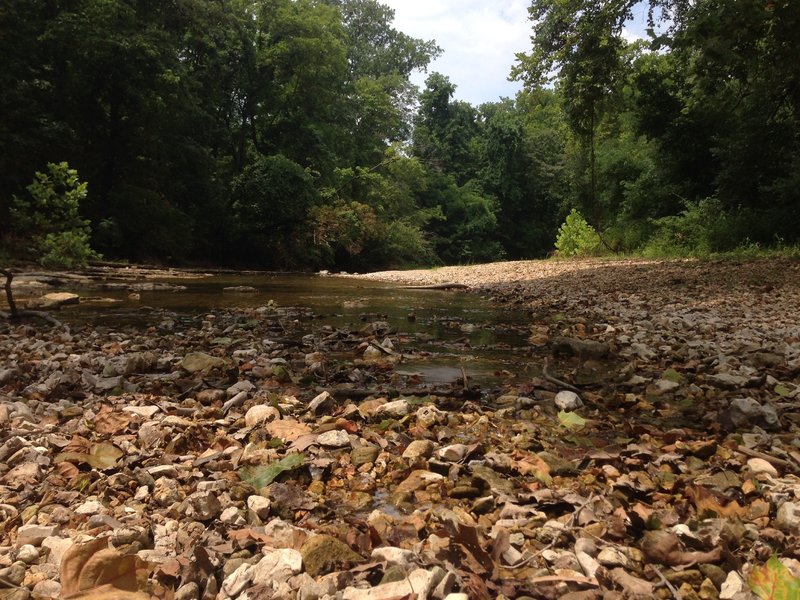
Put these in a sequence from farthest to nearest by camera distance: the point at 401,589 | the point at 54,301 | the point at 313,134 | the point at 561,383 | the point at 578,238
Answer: the point at 313,134 < the point at 578,238 < the point at 54,301 < the point at 561,383 < the point at 401,589

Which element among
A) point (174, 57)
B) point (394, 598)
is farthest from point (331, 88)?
point (394, 598)

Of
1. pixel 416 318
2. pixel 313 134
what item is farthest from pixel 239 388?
pixel 313 134

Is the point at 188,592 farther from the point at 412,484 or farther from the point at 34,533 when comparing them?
the point at 412,484

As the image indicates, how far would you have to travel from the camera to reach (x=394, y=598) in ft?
4.43

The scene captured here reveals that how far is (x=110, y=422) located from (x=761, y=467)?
2.93 m

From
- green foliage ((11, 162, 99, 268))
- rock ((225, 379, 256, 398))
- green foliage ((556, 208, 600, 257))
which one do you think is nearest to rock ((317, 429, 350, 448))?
rock ((225, 379, 256, 398))

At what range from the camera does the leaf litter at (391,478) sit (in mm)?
1474

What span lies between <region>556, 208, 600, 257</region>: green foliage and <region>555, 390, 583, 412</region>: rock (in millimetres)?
19591

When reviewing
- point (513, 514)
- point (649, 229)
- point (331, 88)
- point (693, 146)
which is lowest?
point (513, 514)

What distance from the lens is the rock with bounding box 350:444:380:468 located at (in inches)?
90.9

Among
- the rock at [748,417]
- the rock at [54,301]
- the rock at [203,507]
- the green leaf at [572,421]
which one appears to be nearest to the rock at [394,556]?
the rock at [203,507]

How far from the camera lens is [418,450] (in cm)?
237

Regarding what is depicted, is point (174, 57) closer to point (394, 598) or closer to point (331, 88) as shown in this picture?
point (331, 88)

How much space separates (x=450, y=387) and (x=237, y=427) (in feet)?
4.67
